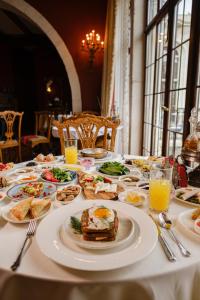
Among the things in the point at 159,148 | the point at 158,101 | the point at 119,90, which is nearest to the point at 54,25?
the point at 119,90

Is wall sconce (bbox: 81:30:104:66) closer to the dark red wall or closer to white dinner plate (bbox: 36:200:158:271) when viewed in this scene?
the dark red wall

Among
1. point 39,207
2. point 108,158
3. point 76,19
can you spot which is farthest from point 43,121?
point 39,207

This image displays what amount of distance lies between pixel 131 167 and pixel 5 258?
0.83 m

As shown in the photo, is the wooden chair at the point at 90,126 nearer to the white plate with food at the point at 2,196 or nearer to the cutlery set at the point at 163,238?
the white plate with food at the point at 2,196

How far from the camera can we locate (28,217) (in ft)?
2.35

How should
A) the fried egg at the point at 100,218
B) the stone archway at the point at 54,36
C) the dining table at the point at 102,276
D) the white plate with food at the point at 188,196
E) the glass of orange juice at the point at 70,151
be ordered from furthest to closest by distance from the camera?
the stone archway at the point at 54,36 → the glass of orange juice at the point at 70,151 → the white plate with food at the point at 188,196 → the fried egg at the point at 100,218 → the dining table at the point at 102,276

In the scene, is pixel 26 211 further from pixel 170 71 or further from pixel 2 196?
pixel 170 71

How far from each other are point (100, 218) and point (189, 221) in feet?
0.99

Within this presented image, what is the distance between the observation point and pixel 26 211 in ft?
2.35

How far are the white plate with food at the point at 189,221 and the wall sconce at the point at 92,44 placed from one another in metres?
4.22

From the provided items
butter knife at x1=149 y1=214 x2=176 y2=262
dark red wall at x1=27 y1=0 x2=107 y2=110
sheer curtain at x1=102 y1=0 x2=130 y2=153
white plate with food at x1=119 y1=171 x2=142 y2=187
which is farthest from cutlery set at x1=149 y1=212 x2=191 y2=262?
dark red wall at x1=27 y1=0 x2=107 y2=110

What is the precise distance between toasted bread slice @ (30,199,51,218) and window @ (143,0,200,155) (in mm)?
1658

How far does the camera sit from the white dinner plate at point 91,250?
0.49 m

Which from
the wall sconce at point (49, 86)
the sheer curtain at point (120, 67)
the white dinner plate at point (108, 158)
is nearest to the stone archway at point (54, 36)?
the sheer curtain at point (120, 67)
